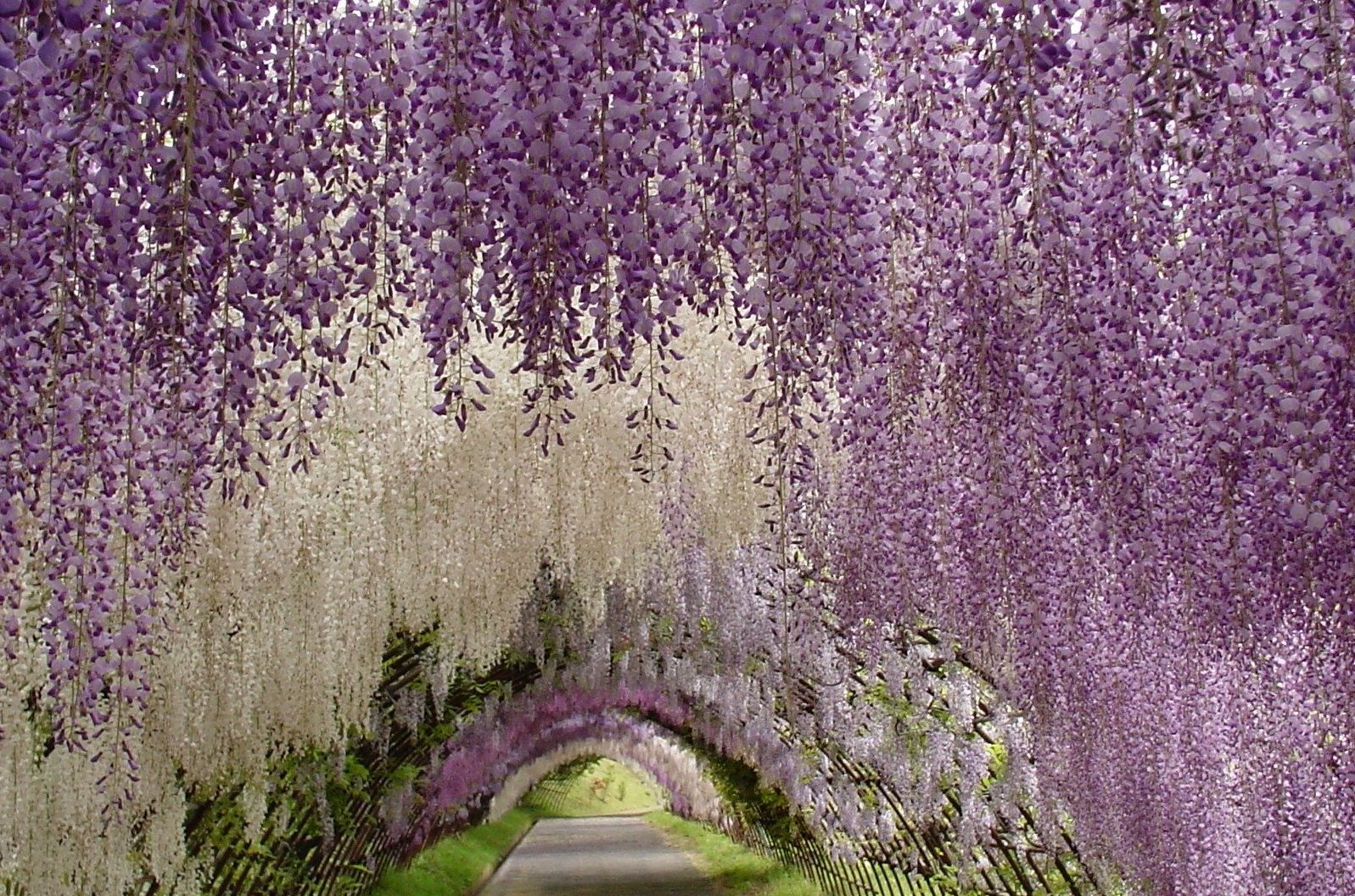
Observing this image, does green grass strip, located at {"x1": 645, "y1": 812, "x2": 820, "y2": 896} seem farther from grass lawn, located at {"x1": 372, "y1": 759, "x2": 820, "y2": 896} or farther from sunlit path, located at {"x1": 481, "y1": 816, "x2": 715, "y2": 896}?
sunlit path, located at {"x1": 481, "y1": 816, "x2": 715, "y2": 896}

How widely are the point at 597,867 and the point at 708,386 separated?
2049 centimetres

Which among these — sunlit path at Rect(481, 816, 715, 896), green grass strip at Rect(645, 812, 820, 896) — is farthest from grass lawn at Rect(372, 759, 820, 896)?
sunlit path at Rect(481, 816, 715, 896)

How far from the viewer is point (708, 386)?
820 centimetres

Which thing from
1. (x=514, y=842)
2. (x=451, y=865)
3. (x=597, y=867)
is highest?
(x=514, y=842)

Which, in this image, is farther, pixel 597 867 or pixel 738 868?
pixel 597 867

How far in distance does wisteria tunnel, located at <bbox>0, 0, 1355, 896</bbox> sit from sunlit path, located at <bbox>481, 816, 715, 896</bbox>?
40.6 ft

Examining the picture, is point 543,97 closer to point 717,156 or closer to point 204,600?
point 717,156

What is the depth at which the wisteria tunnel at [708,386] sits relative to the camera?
289 centimetres

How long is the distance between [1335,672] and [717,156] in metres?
3.70

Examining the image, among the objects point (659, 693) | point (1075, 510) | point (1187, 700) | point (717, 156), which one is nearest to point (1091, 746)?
point (1187, 700)

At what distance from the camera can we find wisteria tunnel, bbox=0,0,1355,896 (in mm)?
2891

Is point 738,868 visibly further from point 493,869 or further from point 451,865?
point 451,865

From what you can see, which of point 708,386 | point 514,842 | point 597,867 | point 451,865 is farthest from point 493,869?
point 708,386

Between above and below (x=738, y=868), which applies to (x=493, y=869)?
above
